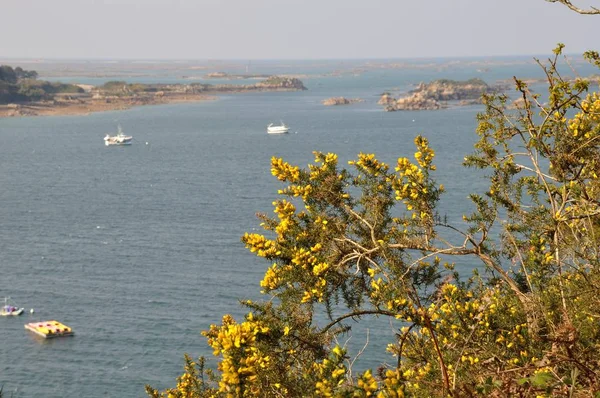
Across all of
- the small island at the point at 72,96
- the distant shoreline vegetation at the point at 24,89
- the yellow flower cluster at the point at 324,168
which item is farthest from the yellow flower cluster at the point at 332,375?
the distant shoreline vegetation at the point at 24,89

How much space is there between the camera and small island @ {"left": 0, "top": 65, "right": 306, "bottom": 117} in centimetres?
14312

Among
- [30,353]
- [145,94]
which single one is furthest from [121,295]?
[145,94]

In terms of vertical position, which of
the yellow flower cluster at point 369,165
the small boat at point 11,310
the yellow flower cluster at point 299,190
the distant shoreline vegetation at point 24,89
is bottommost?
the small boat at point 11,310

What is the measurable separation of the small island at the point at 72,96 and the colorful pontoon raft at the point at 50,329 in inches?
4421

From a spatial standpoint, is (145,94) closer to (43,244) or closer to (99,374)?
(43,244)

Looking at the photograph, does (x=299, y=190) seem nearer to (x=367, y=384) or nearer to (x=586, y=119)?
(x=586, y=119)

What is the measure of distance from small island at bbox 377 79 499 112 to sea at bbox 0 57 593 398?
24.9m

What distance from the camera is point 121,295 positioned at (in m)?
36.1

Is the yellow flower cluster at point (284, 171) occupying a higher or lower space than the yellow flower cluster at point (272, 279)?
higher

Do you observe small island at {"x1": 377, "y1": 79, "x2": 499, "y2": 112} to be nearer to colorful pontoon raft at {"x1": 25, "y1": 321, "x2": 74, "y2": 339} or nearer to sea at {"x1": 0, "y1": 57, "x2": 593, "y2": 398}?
sea at {"x1": 0, "y1": 57, "x2": 593, "y2": 398}

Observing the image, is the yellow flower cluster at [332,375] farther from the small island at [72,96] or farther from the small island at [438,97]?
the small island at [72,96]

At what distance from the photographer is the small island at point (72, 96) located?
143125mm

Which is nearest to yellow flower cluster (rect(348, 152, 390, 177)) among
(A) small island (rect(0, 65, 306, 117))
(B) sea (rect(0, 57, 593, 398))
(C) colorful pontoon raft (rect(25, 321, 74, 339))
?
(B) sea (rect(0, 57, 593, 398))

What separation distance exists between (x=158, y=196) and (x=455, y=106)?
84882 millimetres
